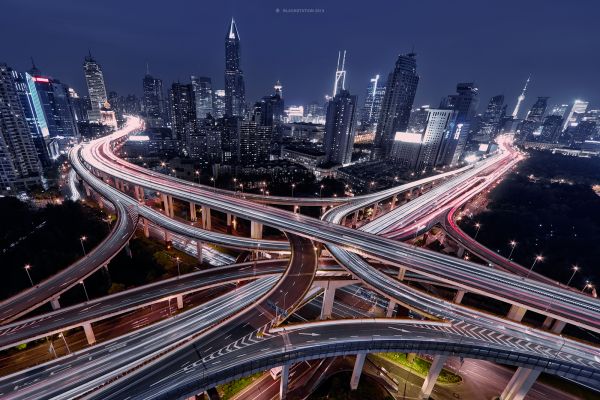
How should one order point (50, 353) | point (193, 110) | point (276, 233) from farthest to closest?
point (193, 110)
point (276, 233)
point (50, 353)

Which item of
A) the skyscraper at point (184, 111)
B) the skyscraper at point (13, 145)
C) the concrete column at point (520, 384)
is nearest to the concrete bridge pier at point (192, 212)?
the concrete column at point (520, 384)

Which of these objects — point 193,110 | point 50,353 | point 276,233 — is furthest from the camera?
point 193,110

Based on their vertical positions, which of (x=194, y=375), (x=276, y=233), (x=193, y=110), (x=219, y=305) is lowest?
(x=276, y=233)

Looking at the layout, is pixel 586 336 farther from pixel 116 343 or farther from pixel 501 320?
pixel 116 343

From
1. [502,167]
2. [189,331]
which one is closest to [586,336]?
[189,331]

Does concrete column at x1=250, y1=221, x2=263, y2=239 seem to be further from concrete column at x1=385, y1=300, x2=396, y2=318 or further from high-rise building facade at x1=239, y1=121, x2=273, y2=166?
high-rise building facade at x1=239, y1=121, x2=273, y2=166

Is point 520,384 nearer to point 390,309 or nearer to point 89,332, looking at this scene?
point 390,309

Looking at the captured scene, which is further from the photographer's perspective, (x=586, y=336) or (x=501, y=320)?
(x=586, y=336)

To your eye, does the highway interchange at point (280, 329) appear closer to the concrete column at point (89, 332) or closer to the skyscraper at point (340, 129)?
the concrete column at point (89, 332)
